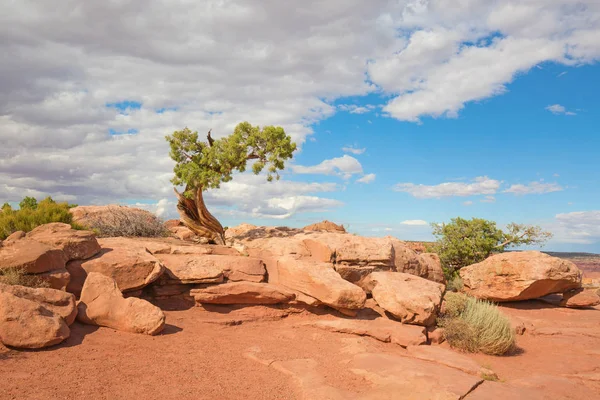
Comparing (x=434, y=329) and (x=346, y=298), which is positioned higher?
(x=346, y=298)

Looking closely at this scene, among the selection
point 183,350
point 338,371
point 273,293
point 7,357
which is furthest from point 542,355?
point 7,357

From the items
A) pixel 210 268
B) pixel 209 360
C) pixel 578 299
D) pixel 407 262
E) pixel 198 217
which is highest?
pixel 198 217

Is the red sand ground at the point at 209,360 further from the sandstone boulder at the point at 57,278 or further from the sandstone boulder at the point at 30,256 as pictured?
the sandstone boulder at the point at 30,256

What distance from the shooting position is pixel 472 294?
1789 centimetres

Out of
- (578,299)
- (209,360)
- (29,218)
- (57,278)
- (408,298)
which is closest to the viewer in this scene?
(209,360)

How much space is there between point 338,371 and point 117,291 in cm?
544

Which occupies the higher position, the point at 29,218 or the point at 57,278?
the point at 29,218

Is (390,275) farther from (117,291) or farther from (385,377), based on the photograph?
(117,291)

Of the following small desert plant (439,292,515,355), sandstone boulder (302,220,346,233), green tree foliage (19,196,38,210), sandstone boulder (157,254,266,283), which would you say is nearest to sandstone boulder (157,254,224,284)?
sandstone boulder (157,254,266,283)

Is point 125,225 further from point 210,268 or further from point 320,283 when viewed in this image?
point 320,283

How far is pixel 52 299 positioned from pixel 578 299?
18.4 m

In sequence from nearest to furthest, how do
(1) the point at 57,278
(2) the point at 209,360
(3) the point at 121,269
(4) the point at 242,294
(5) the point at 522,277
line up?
(2) the point at 209,360, (1) the point at 57,278, (3) the point at 121,269, (4) the point at 242,294, (5) the point at 522,277

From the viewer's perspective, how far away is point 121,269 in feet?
37.7

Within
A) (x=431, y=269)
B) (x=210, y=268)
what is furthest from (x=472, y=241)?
(x=210, y=268)
